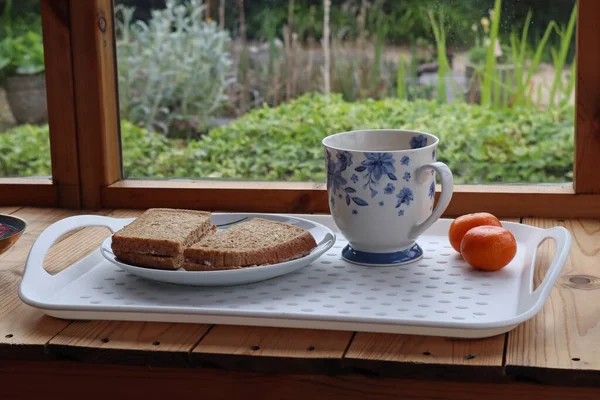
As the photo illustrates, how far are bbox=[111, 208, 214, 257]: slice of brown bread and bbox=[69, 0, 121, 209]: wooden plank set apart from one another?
0.38m

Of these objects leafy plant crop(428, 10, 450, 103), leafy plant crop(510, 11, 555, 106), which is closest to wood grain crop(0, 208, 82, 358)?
leafy plant crop(428, 10, 450, 103)

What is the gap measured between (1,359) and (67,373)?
0.23 ft

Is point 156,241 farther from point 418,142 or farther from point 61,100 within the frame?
point 61,100

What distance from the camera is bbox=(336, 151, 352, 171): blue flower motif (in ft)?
3.34

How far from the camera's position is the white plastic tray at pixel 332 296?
2.85ft

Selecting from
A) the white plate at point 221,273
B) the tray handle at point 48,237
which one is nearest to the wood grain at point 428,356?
the white plate at point 221,273

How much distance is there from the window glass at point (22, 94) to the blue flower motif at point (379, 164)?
727 millimetres

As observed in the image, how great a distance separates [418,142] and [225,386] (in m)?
0.42

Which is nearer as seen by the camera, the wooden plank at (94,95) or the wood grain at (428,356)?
the wood grain at (428,356)

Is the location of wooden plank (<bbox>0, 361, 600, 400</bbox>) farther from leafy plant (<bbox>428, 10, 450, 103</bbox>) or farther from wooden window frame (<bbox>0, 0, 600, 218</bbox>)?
leafy plant (<bbox>428, 10, 450, 103</bbox>)

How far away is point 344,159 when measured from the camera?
1025 mm

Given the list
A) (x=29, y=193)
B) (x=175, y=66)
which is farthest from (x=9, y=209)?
(x=175, y=66)

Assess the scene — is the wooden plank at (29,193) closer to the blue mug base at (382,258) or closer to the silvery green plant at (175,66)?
the silvery green plant at (175,66)

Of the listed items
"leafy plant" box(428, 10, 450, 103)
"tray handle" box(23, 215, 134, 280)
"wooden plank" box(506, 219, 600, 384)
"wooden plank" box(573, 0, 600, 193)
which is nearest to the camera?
"wooden plank" box(506, 219, 600, 384)
